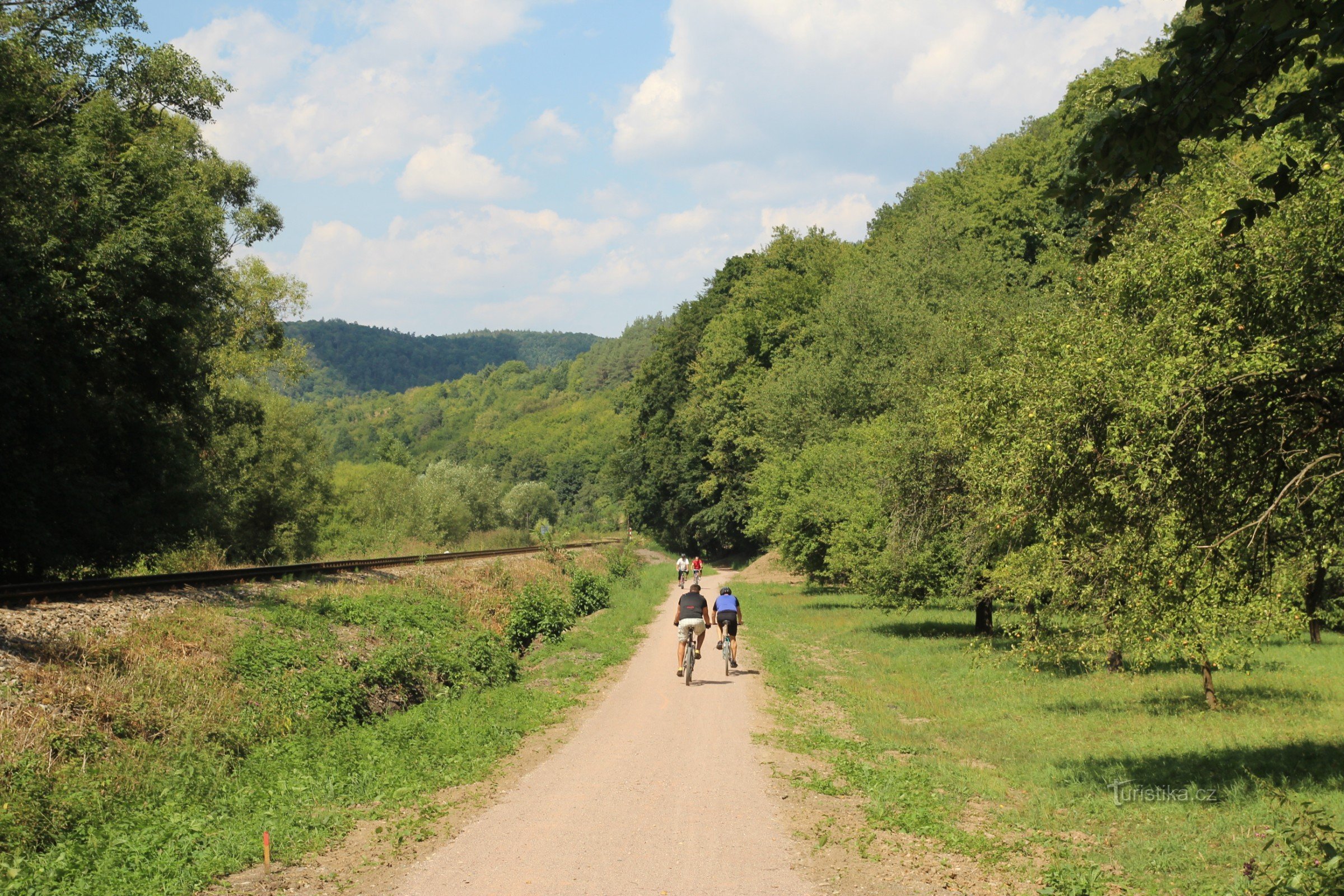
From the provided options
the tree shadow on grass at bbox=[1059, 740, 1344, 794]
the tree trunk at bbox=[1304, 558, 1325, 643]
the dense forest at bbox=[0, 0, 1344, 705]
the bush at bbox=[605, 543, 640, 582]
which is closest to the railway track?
the dense forest at bbox=[0, 0, 1344, 705]

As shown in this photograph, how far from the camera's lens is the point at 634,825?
890cm

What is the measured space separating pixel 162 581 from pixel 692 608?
10.7m

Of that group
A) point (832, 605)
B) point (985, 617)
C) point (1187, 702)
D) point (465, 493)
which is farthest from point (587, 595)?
point (465, 493)

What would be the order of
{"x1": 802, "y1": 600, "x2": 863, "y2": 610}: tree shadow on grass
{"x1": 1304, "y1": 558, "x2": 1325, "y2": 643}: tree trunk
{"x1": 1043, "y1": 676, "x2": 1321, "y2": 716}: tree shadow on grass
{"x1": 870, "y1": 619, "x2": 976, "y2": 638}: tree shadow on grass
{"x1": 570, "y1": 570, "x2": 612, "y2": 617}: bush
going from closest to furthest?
{"x1": 1043, "y1": 676, "x2": 1321, "y2": 716}: tree shadow on grass, {"x1": 1304, "y1": 558, "x2": 1325, "y2": 643}: tree trunk, {"x1": 870, "y1": 619, "x2": 976, "y2": 638}: tree shadow on grass, {"x1": 570, "y1": 570, "x2": 612, "y2": 617}: bush, {"x1": 802, "y1": 600, "x2": 863, "y2": 610}: tree shadow on grass

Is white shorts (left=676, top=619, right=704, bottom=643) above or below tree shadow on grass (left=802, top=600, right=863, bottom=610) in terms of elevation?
above

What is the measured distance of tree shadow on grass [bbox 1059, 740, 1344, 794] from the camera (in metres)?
11.5

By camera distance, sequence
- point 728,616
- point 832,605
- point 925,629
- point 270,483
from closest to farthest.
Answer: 1. point 728,616
2. point 925,629
3. point 832,605
4. point 270,483

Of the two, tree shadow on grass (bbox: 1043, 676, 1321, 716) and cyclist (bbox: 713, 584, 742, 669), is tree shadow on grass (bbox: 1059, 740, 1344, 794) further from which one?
cyclist (bbox: 713, 584, 742, 669)

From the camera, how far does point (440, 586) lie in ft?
89.9

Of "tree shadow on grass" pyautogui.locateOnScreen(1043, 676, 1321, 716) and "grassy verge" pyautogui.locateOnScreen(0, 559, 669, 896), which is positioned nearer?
"grassy verge" pyautogui.locateOnScreen(0, 559, 669, 896)

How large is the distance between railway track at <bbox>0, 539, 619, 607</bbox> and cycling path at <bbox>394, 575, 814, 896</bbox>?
30.5 feet

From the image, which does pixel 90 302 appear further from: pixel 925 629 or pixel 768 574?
pixel 768 574

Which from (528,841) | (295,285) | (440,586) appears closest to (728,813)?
(528,841)

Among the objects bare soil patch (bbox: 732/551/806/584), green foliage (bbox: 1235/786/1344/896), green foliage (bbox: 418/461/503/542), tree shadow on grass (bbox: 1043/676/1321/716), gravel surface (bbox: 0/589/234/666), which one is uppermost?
green foliage (bbox: 418/461/503/542)
